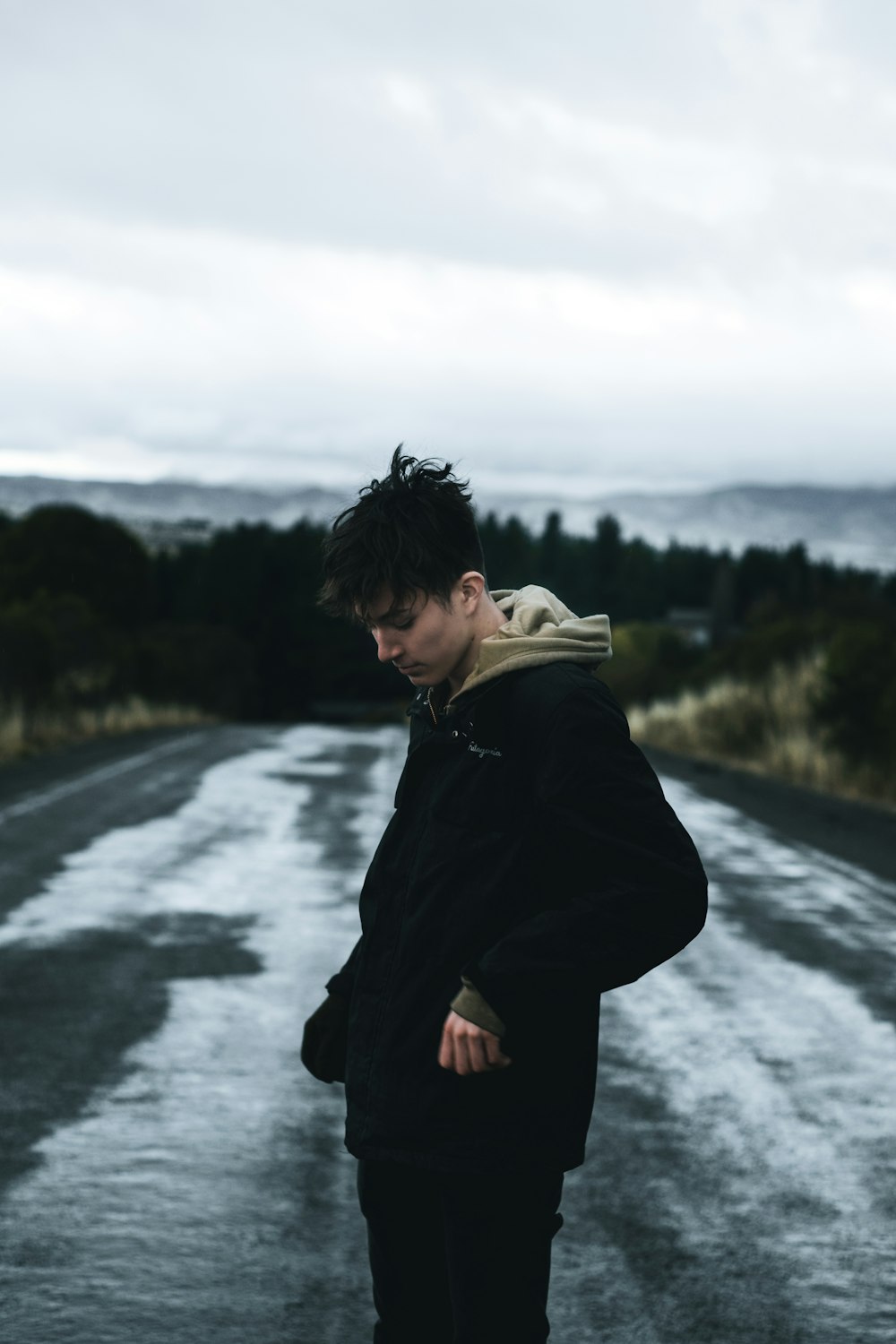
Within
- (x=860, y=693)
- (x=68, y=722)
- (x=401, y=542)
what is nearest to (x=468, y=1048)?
(x=401, y=542)

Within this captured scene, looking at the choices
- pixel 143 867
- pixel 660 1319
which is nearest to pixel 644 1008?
pixel 660 1319

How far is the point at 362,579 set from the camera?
274cm

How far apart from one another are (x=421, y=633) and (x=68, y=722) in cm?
2737

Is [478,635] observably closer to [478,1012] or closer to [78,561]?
[478,1012]

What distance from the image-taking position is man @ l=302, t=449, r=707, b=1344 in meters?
2.58

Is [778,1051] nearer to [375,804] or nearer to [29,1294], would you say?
[29,1294]

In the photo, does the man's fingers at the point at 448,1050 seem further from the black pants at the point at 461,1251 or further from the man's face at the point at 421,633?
the man's face at the point at 421,633

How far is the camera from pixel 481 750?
8.82 feet

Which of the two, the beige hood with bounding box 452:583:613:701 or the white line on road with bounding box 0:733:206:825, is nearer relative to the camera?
the beige hood with bounding box 452:583:613:701

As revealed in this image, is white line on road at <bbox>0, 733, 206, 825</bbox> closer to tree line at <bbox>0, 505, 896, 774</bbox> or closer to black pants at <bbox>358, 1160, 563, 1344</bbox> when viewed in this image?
tree line at <bbox>0, 505, 896, 774</bbox>

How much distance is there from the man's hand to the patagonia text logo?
41 cm

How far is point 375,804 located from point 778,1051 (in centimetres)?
978

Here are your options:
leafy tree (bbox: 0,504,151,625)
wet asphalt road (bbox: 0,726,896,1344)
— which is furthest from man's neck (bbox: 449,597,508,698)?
leafy tree (bbox: 0,504,151,625)

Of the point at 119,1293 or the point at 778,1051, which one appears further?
the point at 778,1051
